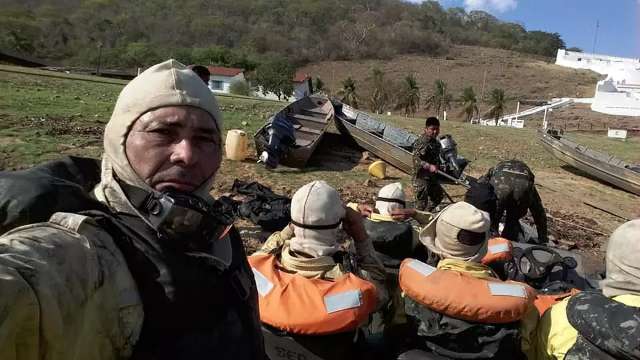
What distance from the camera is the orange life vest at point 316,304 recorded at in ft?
7.79

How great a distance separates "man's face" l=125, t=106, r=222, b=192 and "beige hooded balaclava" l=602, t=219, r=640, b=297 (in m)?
1.81

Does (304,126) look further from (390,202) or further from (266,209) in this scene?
(390,202)

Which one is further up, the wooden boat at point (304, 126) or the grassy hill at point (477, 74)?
the grassy hill at point (477, 74)

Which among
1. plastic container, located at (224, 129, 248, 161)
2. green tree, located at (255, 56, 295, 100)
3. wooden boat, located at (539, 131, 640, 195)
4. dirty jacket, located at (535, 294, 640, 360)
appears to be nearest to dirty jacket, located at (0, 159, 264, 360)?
dirty jacket, located at (535, 294, 640, 360)

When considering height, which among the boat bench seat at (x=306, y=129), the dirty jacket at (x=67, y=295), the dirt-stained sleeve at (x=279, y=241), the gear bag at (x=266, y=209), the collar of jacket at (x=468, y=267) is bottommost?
the gear bag at (x=266, y=209)

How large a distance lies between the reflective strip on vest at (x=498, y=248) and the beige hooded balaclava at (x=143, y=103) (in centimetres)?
281

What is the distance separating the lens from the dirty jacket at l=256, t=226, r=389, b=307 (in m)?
2.61

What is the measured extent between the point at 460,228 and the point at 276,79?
4789cm

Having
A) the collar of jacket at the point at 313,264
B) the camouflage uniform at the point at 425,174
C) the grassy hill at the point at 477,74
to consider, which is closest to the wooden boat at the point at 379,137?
the camouflage uniform at the point at 425,174

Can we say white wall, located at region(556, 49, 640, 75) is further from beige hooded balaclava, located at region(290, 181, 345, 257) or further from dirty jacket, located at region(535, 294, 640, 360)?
beige hooded balaclava, located at region(290, 181, 345, 257)

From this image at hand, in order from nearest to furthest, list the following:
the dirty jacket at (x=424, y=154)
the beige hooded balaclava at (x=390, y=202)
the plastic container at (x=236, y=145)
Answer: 1. the beige hooded balaclava at (x=390, y=202)
2. the dirty jacket at (x=424, y=154)
3. the plastic container at (x=236, y=145)

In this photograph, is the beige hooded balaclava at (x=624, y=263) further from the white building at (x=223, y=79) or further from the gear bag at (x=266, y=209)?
the white building at (x=223, y=79)

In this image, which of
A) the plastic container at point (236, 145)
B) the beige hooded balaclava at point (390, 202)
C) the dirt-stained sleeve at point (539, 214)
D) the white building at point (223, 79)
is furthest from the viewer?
the white building at point (223, 79)

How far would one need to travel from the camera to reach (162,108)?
4.09 feet
